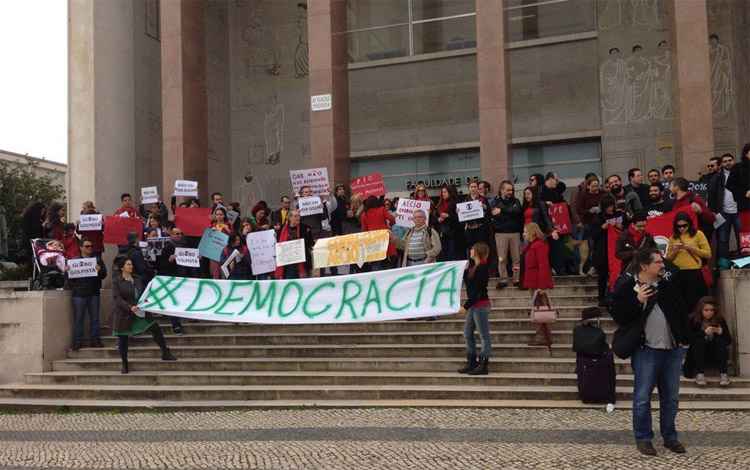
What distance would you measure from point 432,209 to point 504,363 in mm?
4375

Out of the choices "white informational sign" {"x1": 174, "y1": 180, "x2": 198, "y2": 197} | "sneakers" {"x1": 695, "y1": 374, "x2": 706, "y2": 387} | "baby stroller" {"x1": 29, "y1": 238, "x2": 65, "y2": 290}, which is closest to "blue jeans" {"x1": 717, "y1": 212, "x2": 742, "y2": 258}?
"sneakers" {"x1": 695, "y1": 374, "x2": 706, "y2": 387}

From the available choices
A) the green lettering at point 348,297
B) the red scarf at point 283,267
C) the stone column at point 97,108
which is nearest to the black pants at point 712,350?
the green lettering at point 348,297

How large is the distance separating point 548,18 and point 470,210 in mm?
11765

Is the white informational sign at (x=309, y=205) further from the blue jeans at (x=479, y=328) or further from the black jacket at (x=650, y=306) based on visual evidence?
the black jacket at (x=650, y=306)

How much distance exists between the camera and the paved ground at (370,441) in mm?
6969

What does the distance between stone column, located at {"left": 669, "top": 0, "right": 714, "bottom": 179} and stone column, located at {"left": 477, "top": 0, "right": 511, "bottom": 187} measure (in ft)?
11.7

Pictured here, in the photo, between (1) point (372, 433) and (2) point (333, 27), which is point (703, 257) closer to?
(1) point (372, 433)

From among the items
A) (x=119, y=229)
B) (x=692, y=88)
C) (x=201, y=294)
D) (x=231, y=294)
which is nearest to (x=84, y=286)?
(x=119, y=229)

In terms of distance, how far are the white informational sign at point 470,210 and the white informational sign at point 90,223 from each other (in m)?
6.34

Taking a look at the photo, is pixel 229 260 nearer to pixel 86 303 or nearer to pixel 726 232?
pixel 86 303

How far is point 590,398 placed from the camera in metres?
9.12

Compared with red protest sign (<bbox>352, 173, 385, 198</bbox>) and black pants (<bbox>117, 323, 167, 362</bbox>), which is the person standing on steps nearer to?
black pants (<bbox>117, 323, 167, 362</bbox>)

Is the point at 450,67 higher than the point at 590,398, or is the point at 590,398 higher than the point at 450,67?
the point at 450,67

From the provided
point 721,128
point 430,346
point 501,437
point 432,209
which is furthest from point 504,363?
point 721,128
